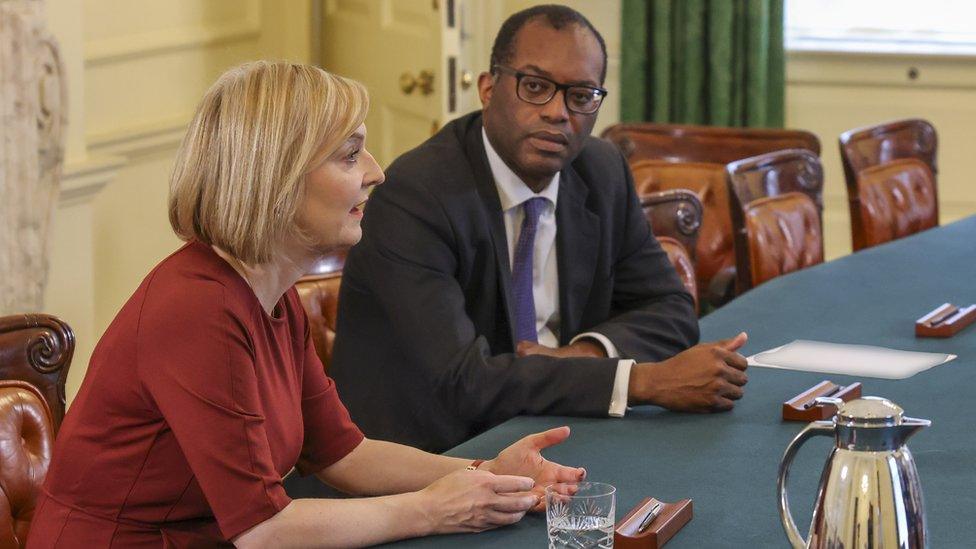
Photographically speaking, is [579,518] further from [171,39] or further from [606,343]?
[171,39]

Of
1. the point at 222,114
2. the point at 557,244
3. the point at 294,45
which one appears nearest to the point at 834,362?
the point at 557,244

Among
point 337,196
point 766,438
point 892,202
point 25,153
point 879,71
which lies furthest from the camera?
point 879,71

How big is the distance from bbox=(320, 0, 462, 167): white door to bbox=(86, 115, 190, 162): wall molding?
666mm

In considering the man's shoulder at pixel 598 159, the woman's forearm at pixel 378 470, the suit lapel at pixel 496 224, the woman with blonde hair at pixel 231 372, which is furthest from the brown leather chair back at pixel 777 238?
the woman with blonde hair at pixel 231 372

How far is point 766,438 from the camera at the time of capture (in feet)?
6.82

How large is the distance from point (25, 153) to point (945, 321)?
2.18 m

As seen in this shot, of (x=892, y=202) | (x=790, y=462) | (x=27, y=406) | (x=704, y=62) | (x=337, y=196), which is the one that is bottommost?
(x=892, y=202)

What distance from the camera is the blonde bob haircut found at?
5.65ft

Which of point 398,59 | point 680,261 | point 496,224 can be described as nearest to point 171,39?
point 398,59

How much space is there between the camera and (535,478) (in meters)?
1.86

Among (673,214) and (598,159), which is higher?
(598,159)

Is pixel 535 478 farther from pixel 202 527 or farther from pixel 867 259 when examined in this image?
pixel 867 259

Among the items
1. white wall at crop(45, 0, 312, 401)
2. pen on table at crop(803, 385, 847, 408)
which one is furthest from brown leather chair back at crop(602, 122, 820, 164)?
pen on table at crop(803, 385, 847, 408)

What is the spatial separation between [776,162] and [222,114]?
7.68 feet
